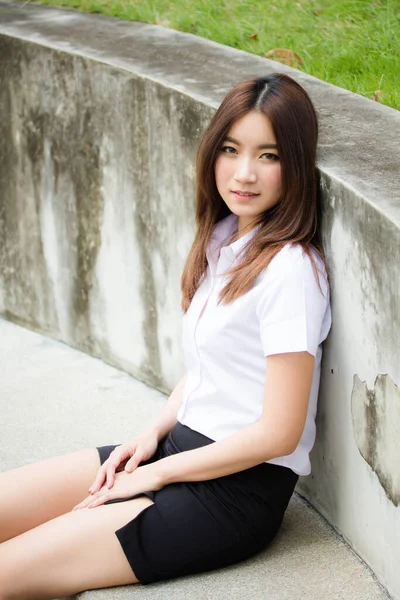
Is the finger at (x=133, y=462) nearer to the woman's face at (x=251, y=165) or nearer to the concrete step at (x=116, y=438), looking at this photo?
the concrete step at (x=116, y=438)

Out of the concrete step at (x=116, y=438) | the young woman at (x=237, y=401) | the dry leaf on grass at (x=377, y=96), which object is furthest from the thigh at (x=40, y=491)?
the dry leaf on grass at (x=377, y=96)

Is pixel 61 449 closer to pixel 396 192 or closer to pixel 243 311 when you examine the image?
pixel 243 311

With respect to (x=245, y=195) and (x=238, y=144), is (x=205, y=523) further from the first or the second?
(x=238, y=144)

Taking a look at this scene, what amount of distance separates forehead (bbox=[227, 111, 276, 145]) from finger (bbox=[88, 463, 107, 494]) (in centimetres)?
92

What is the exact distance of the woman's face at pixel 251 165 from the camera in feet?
→ 7.66

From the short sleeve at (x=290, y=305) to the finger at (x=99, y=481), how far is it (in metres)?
0.61

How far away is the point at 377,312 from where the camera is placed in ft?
7.15

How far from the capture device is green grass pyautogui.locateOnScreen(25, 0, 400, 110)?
3.73 meters

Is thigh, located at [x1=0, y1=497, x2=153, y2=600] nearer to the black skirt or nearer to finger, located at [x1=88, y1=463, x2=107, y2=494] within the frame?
the black skirt

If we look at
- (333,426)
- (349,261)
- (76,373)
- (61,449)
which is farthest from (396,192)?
(76,373)

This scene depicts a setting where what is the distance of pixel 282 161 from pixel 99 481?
37.0 inches

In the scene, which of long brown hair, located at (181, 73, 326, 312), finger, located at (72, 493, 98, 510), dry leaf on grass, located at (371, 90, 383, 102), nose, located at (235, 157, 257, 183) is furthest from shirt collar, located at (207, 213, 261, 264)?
dry leaf on grass, located at (371, 90, 383, 102)

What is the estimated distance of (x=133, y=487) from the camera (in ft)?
7.87

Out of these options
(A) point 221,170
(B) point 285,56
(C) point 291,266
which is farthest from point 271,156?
(B) point 285,56
